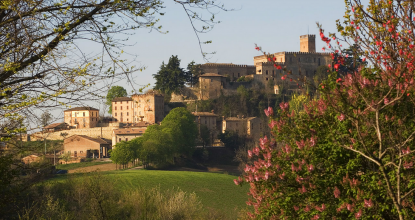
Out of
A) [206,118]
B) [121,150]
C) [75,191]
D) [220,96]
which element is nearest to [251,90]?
[220,96]

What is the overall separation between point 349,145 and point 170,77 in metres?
64.7

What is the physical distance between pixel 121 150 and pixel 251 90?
28.7 metres

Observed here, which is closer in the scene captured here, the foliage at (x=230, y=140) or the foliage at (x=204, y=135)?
the foliage at (x=230, y=140)

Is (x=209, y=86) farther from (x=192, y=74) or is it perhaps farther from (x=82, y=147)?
(x=82, y=147)

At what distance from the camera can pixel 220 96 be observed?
7356 centimetres

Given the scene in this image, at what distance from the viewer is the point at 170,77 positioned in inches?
2830

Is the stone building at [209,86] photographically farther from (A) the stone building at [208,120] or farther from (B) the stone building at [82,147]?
(B) the stone building at [82,147]

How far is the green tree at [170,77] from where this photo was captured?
71.7 meters

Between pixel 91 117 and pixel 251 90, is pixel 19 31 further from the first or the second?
pixel 251 90

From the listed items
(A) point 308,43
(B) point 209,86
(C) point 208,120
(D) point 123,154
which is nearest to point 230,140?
(C) point 208,120

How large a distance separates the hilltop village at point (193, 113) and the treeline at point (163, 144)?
4.15 m

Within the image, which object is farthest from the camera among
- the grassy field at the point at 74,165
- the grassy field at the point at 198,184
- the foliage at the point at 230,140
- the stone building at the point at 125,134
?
the foliage at the point at 230,140

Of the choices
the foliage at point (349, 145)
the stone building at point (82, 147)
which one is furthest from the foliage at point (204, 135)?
the foliage at point (349, 145)

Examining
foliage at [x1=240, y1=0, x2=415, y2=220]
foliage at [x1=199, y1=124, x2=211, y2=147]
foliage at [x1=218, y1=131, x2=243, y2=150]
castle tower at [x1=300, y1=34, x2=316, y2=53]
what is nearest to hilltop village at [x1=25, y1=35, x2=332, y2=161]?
foliage at [x1=199, y1=124, x2=211, y2=147]
